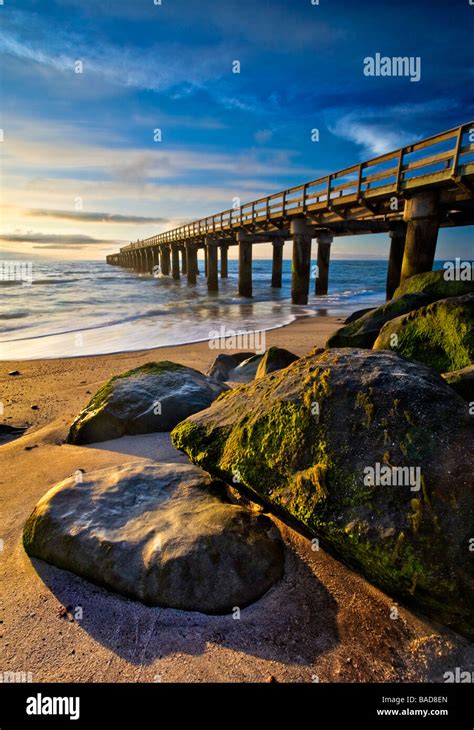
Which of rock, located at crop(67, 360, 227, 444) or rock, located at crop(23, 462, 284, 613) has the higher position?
rock, located at crop(67, 360, 227, 444)

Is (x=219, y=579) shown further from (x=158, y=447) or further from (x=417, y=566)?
(x=158, y=447)

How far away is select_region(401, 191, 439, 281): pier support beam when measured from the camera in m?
9.07

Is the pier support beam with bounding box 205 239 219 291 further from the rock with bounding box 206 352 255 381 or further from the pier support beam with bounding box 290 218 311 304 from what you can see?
the rock with bounding box 206 352 255 381

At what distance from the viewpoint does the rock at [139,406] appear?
4309mm

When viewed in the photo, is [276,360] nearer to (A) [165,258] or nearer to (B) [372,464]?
(B) [372,464]

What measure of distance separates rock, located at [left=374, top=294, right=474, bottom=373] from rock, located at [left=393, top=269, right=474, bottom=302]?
1551 mm

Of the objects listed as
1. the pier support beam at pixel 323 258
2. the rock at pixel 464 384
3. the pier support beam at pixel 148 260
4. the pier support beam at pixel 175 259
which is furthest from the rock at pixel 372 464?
the pier support beam at pixel 148 260

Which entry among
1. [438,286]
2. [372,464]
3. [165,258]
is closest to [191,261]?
[165,258]

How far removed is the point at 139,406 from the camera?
4.42 meters

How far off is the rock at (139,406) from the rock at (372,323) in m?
2.23

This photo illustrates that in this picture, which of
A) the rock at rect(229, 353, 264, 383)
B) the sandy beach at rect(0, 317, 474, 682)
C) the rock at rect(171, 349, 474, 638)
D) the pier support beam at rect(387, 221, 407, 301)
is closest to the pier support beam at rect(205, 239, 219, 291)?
the pier support beam at rect(387, 221, 407, 301)

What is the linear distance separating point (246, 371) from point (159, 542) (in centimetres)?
447

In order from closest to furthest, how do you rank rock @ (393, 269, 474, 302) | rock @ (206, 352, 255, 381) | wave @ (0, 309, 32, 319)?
rock @ (393, 269, 474, 302), rock @ (206, 352, 255, 381), wave @ (0, 309, 32, 319)
